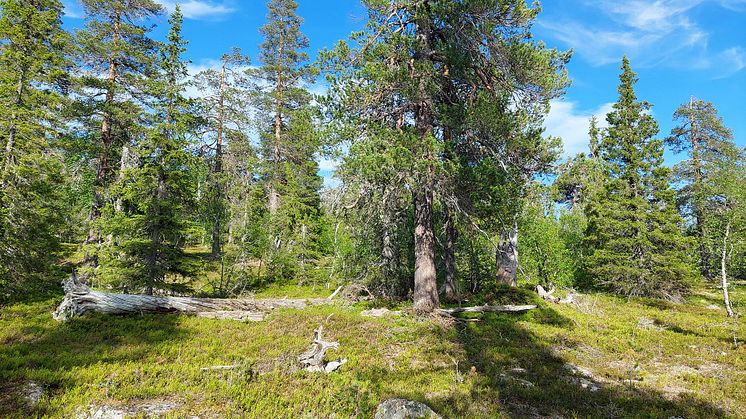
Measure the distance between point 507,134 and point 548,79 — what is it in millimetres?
2273

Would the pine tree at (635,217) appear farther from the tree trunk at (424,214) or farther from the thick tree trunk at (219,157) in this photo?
the thick tree trunk at (219,157)

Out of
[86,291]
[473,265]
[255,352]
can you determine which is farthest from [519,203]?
[86,291]

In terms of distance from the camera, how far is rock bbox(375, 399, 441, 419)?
5.62 m

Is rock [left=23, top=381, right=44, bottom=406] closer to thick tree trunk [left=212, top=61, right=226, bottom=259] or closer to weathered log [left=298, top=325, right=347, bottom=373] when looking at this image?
weathered log [left=298, top=325, right=347, bottom=373]

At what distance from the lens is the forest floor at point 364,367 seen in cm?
614

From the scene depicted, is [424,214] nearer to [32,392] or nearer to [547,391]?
[547,391]

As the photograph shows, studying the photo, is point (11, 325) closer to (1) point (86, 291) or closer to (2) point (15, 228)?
(1) point (86, 291)

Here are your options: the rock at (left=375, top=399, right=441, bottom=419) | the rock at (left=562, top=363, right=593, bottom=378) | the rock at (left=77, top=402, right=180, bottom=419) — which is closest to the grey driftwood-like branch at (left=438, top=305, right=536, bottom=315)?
the rock at (left=562, top=363, right=593, bottom=378)

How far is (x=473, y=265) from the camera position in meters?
19.0

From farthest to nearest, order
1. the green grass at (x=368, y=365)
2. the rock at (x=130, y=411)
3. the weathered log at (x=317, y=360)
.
→ the weathered log at (x=317, y=360) < the green grass at (x=368, y=365) < the rock at (x=130, y=411)

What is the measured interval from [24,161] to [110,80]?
10084 millimetres

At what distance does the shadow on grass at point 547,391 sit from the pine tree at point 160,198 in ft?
35.4

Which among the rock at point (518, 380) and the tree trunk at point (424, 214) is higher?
the tree trunk at point (424, 214)

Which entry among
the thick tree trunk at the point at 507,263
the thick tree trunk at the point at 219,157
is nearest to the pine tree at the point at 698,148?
the thick tree trunk at the point at 507,263
